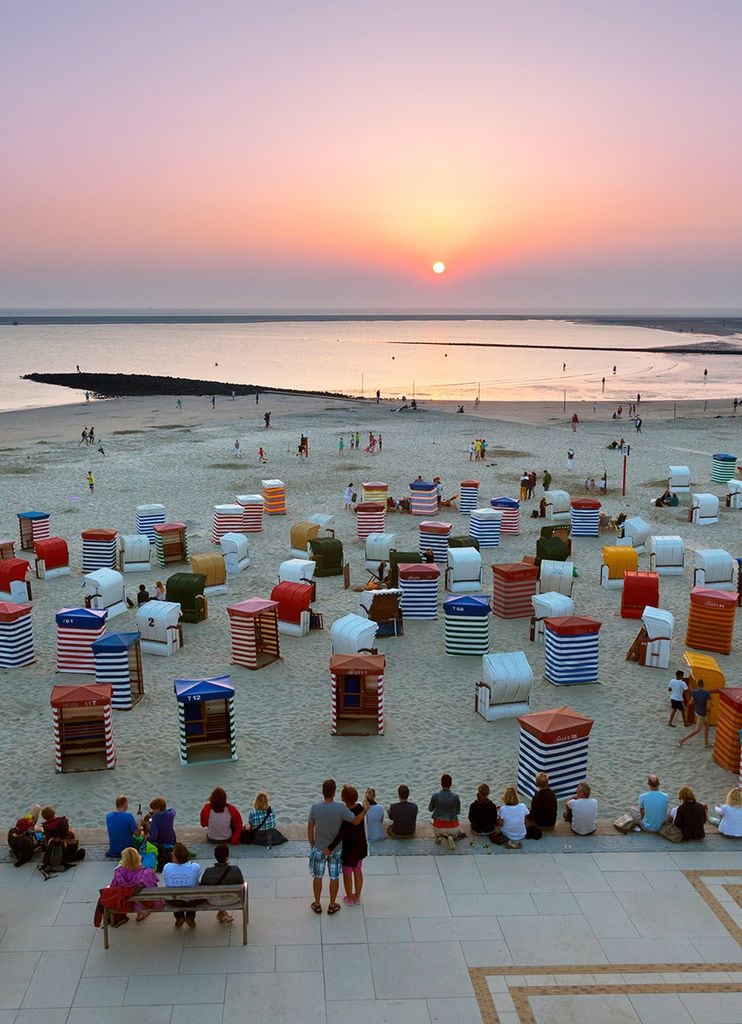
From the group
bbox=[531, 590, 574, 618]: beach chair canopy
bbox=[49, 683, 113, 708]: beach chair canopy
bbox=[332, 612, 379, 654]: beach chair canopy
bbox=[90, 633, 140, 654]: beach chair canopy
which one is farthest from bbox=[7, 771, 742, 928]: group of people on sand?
bbox=[531, 590, 574, 618]: beach chair canopy

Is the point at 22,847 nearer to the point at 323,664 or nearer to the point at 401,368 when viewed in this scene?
the point at 323,664

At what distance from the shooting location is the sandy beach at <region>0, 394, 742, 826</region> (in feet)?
42.0

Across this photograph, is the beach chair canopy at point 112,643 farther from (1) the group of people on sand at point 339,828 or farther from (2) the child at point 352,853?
(2) the child at point 352,853

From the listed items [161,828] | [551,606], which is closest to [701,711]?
[551,606]

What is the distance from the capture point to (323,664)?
17266 mm

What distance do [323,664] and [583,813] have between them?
781 centimetres

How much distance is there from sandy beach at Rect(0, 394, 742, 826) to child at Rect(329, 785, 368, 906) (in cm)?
276

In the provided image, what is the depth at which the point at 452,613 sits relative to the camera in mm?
17266

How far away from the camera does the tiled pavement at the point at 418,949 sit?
7.55m

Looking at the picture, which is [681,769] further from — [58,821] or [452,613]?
[58,821]

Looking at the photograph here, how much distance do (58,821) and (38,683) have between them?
284 inches

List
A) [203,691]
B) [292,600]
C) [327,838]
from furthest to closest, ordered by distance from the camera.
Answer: [292,600]
[203,691]
[327,838]

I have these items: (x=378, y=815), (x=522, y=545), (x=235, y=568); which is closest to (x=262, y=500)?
(x=235, y=568)

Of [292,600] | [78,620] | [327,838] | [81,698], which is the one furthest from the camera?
[292,600]
